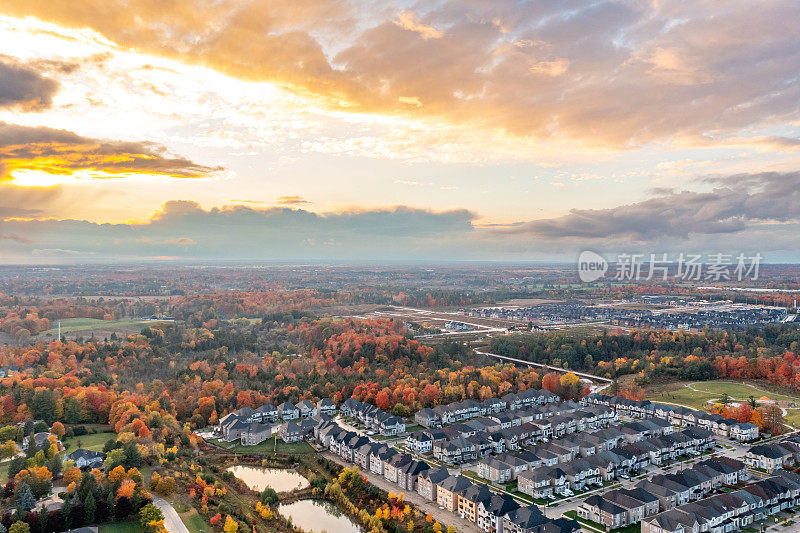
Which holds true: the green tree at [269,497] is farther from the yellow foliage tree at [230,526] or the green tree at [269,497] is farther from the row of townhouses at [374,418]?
the row of townhouses at [374,418]

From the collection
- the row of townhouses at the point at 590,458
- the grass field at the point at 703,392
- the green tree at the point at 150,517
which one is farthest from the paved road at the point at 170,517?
the grass field at the point at 703,392

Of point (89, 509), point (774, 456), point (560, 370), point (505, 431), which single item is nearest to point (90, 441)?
point (89, 509)

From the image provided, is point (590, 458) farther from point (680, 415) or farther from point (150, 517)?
point (150, 517)

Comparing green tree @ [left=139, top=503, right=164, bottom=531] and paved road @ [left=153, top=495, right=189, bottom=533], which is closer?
green tree @ [left=139, top=503, right=164, bottom=531]

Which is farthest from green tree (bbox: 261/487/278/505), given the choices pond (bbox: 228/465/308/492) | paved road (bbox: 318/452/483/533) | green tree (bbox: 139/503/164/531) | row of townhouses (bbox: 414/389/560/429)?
row of townhouses (bbox: 414/389/560/429)

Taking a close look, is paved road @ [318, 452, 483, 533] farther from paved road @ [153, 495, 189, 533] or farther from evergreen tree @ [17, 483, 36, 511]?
evergreen tree @ [17, 483, 36, 511]
